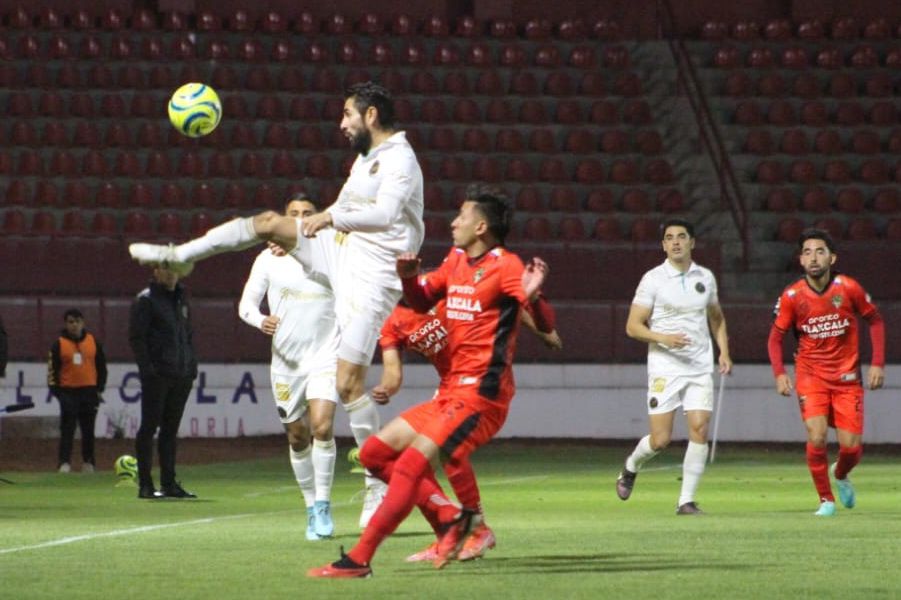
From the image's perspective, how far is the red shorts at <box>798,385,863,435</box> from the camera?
14.1m

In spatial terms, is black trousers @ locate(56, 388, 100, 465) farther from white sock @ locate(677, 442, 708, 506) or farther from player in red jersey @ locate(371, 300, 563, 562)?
player in red jersey @ locate(371, 300, 563, 562)

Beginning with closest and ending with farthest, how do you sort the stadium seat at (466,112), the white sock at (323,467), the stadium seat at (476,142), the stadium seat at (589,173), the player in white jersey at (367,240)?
the player in white jersey at (367,240)
the white sock at (323,467)
the stadium seat at (589,173)
the stadium seat at (476,142)
the stadium seat at (466,112)

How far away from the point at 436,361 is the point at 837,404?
4.89m

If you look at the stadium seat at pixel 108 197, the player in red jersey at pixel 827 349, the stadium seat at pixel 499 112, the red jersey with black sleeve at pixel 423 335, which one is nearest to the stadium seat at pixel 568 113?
the stadium seat at pixel 499 112

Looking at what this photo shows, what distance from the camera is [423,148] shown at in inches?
1183

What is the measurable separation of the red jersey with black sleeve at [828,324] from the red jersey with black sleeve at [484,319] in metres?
5.69

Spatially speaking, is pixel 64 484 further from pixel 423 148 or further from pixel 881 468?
pixel 423 148

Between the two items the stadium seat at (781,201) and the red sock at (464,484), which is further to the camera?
the stadium seat at (781,201)

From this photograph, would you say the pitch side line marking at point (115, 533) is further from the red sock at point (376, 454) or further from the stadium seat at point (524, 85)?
the stadium seat at point (524, 85)

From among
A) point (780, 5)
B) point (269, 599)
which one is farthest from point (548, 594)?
point (780, 5)

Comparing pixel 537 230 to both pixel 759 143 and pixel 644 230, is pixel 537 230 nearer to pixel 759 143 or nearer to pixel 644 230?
pixel 644 230

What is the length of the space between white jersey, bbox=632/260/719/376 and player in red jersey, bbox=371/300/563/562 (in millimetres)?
3899

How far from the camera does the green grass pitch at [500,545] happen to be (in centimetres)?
813

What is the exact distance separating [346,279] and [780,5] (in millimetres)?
25873
